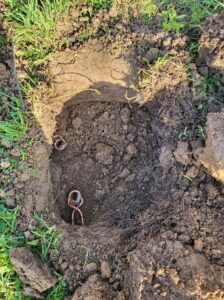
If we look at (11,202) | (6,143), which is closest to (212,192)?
(11,202)

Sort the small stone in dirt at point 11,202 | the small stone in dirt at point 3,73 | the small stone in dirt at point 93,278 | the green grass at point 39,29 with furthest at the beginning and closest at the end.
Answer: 1. the small stone in dirt at point 3,73
2. the green grass at point 39,29
3. the small stone in dirt at point 11,202
4. the small stone in dirt at point 93,278

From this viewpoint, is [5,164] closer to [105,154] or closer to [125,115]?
[105,154]

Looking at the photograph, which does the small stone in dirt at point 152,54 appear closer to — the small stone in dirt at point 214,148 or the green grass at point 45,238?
the small stone in dirt at point 214,148

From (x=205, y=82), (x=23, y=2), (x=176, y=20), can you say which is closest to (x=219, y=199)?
(x=205, y=82)

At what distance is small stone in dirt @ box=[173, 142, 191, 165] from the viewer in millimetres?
2600

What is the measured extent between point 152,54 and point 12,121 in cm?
110

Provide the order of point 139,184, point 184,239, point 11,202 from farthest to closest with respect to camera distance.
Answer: point 139,184, point 11,202, point 184,239

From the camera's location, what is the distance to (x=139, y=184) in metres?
2.84

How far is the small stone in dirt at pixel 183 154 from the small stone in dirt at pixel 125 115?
0.51m

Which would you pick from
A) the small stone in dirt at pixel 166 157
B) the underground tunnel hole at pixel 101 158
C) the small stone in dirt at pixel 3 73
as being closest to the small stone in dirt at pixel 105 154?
the underground tunnel hole at pixel 101 158

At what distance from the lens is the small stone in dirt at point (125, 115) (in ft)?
9.75

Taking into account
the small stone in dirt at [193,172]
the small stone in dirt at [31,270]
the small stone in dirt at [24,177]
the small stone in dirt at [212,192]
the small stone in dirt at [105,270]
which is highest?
the small stone in dirt at [193,172]

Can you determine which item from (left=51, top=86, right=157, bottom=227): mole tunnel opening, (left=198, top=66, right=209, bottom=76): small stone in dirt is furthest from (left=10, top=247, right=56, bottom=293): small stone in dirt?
(left=198, top=66, right=209, bottom=76): small stone in dirt

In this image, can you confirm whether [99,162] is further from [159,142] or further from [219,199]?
[219,199]
